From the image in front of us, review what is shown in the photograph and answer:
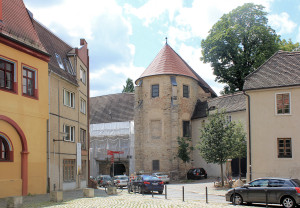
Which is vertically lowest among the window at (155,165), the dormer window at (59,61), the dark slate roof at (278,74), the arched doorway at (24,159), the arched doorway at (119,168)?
the arched doorway at (119,168)

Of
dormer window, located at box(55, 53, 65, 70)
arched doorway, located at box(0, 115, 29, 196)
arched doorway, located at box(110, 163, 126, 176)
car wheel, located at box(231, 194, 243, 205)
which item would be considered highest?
dormer window, located at box(55, 53, 65, 70)

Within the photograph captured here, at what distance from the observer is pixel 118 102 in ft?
200

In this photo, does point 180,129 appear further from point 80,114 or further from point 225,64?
point 80,114

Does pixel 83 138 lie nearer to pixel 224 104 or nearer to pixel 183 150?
pixel 183 150

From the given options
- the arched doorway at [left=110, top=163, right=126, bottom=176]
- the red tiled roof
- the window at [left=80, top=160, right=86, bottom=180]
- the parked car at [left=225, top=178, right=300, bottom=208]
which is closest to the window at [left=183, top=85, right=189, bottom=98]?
the arched doorway at [left=110, top=163, right=126, bottom=176]

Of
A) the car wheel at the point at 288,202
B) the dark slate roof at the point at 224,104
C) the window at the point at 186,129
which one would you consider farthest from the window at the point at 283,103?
the window at the point at 186,129

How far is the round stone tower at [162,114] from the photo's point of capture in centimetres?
4691

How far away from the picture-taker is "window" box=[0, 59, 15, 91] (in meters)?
19.4

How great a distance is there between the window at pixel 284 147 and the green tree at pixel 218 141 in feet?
15.5

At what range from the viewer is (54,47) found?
2952 cm

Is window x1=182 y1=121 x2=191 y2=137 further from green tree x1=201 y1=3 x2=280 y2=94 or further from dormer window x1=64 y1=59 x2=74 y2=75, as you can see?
dormer window x1=64 y1=59 x2=74 y2=75

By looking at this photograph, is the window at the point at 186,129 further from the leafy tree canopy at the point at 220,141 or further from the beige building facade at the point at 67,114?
the beige building facade at the point at 67,114

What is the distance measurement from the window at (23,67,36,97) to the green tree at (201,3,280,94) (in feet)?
102

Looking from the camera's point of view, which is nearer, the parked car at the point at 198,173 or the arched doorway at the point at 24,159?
the arched doorway at the point at 24,159
